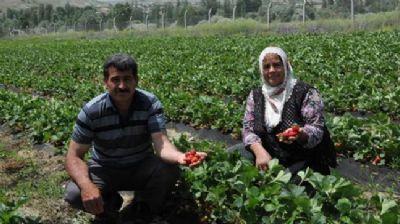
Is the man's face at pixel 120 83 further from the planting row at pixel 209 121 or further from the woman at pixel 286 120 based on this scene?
the planting row at pixel 209 121

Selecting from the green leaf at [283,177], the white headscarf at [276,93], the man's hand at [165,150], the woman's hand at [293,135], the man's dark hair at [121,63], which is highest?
the man's dark hair at [121,63]

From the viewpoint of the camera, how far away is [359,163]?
229 inches

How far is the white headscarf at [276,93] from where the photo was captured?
4463 mm

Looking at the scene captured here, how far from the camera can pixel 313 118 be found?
173 inches

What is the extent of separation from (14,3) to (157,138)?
18687cm

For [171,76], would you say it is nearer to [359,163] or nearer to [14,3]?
[359,163]

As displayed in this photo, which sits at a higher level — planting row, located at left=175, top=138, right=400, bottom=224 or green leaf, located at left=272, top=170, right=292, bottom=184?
green leaf, located at left=272, top=170, right=292, bottom=184

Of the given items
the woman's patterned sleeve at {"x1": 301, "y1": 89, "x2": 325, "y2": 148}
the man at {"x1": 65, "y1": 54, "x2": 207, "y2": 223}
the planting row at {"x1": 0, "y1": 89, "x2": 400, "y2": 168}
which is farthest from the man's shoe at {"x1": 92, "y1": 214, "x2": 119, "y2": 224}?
the planting row at {"x1": 0, "y1": 89, "x2": 400, "y2": 168}

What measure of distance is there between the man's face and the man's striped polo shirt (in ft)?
0.59

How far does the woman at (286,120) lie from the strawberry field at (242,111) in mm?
362

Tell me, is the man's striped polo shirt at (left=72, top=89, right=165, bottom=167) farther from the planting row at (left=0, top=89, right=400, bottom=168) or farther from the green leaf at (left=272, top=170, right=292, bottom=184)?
the planting row at (left=0, top=89, right=400, bottom=168)

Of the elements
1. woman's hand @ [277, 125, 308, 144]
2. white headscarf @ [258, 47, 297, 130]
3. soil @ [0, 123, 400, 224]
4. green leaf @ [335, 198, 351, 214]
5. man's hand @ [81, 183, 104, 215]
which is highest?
white headscarf @ [258, 47, 297, 130]

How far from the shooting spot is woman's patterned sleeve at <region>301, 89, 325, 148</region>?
4285 millimetres

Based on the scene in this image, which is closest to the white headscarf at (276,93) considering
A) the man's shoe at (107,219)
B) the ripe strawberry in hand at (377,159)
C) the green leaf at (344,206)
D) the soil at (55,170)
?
the soil at (55,170)
